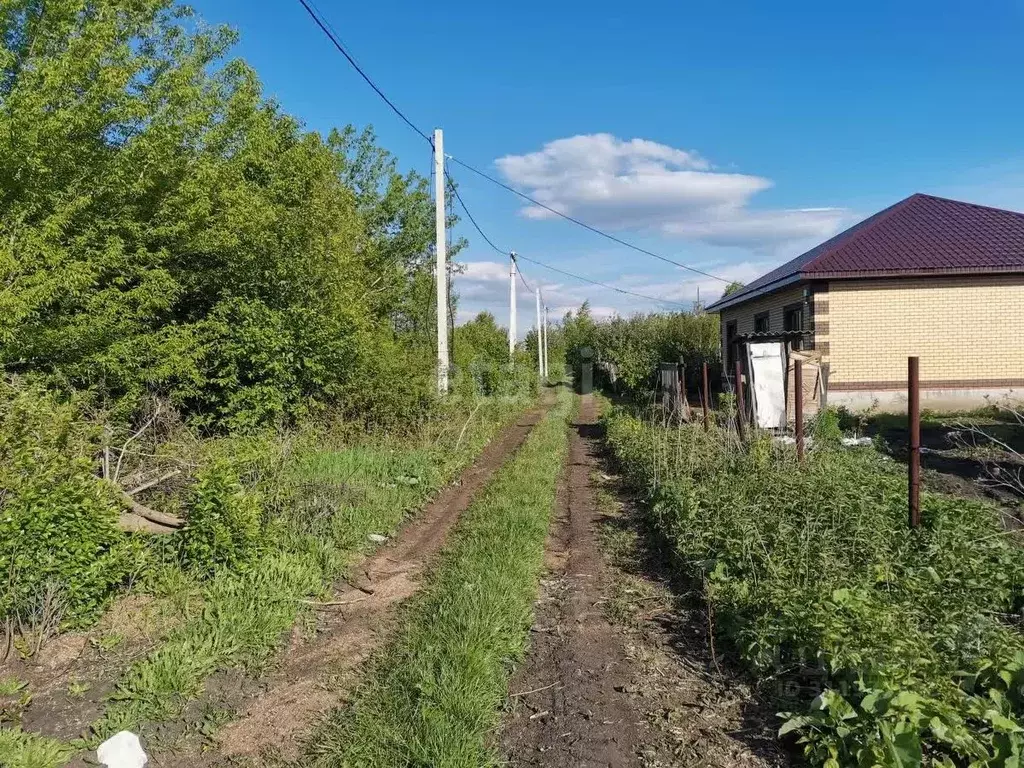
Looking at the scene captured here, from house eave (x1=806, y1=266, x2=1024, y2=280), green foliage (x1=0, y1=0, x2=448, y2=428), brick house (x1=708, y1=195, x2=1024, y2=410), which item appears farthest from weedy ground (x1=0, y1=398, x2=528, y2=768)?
house eave (x1=806, y1=266, x2=1024, y2=280)

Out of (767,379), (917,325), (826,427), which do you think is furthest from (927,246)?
(826,427)

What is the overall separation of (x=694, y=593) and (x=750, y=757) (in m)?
1.96

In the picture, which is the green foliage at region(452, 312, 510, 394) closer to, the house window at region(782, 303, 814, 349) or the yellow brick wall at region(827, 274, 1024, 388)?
the house window at region(782, 303, 814, 349)

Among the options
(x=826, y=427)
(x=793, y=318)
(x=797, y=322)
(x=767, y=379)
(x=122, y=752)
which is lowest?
(x=122, y=752)

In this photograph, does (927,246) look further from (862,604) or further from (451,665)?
(451,665)

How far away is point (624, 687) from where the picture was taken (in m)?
3.79

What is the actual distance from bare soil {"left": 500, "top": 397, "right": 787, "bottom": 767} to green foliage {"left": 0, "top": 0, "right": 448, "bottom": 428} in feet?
20.6

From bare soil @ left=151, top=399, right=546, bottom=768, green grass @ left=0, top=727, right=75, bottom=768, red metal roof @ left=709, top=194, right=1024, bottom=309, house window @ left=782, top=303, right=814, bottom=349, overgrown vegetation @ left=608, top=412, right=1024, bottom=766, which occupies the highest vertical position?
red metal roof @ left=709, top=194, right=1024, bottom=309

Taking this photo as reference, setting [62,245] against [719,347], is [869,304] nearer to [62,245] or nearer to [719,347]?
[719,347]

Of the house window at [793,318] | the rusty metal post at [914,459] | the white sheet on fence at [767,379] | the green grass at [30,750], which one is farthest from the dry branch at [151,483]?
the house window at [793,318]

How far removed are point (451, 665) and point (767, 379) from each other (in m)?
10.00

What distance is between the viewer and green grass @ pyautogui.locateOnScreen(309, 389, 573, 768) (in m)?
3.16

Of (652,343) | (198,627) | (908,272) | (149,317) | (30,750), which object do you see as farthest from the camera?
(652,343)

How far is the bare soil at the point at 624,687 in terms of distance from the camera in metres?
3.19
